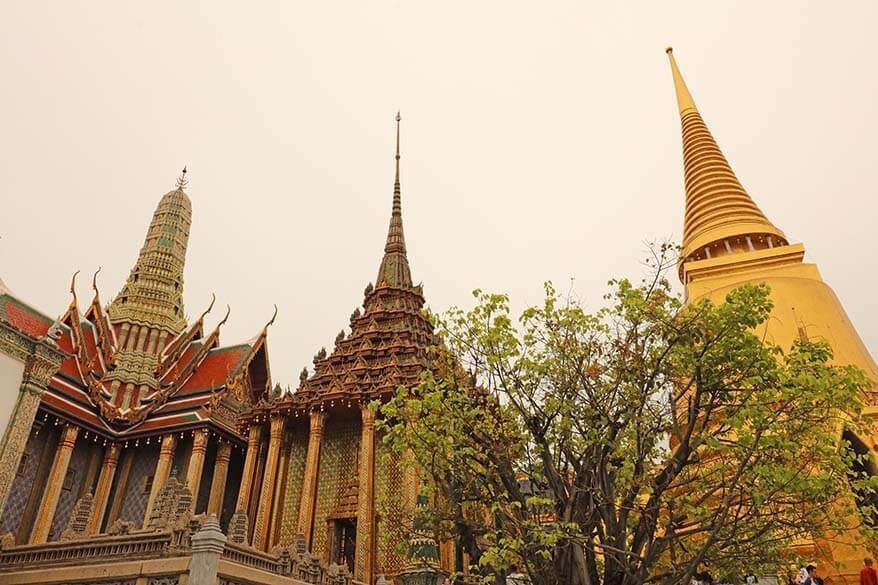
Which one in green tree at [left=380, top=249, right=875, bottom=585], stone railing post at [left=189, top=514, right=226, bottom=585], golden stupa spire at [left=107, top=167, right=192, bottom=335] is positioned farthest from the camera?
golden stupa spire at [left=107, top=167, right=192, bottom=335]

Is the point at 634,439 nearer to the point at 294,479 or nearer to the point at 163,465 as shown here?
the point at 294,479

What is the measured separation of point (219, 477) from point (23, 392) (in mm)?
9596

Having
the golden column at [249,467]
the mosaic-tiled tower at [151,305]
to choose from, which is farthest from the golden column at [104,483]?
the golden column at [249,467]

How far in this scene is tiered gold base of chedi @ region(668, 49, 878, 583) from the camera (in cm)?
1636

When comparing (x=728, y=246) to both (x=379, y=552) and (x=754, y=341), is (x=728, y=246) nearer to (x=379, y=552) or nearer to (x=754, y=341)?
(x=379, y=552)

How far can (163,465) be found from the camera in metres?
22.8

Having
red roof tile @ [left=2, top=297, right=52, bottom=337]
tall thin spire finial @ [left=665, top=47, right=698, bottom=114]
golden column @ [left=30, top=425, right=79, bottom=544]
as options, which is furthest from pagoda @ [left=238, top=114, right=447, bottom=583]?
tall thin spire finial @ [left=665, top=47, right=698, bottom=114]

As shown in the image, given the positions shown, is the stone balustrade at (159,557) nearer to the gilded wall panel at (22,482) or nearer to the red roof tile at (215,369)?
the gilded wall panel at (22,482)

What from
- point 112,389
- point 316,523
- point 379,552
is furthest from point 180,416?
point 379,552

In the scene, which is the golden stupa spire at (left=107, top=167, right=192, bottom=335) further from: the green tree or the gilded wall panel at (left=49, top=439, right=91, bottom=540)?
the green tree

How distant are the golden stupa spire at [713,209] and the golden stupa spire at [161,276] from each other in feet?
77.1

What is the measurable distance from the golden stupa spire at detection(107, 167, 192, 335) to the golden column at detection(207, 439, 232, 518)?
334 inches

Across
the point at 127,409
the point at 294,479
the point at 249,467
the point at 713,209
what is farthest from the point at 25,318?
the point at 713,209

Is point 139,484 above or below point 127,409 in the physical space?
below
